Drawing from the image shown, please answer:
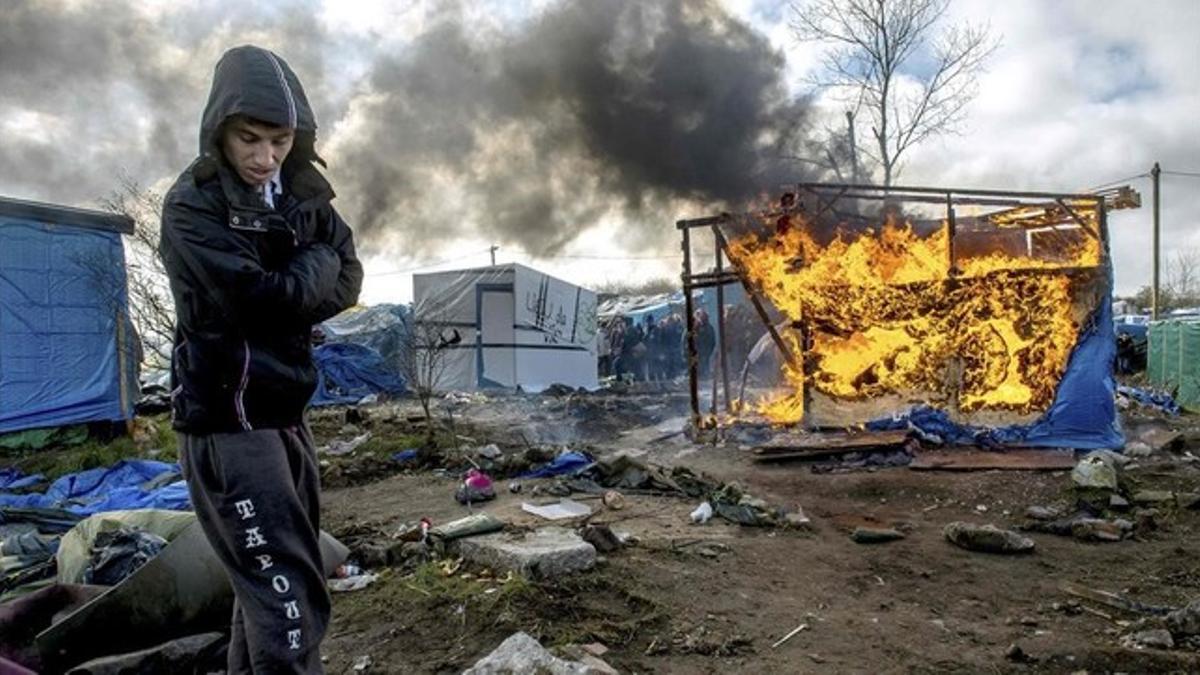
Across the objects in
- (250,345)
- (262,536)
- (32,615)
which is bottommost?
(32,615)

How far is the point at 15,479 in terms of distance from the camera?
7.77 meters

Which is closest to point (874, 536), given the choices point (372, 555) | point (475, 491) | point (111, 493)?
point (475, 491)

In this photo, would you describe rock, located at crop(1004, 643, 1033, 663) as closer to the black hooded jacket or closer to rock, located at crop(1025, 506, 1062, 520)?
rock, located at crop(1025, 506, 1062, 520)

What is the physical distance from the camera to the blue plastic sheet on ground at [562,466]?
7.20m

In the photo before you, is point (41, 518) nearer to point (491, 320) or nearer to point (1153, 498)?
point (1153, 498)

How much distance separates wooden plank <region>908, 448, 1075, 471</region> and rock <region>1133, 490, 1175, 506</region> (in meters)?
1.01

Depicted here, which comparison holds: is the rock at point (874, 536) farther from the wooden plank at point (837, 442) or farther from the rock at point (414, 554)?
the rock at point (414, 554)

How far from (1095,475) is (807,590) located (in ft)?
12.9

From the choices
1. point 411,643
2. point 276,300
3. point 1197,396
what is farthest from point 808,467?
point 1197,396

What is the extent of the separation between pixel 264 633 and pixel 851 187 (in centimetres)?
870

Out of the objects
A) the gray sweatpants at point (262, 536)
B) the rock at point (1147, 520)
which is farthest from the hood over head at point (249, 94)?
the rock at point (1147, 520)

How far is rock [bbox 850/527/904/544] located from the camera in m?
5.34

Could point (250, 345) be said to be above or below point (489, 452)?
above

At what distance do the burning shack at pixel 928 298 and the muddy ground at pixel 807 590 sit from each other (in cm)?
203
